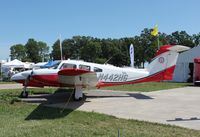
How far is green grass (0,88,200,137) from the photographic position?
777 centimetres

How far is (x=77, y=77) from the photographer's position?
1305 cm

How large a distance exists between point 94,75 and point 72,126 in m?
4.35

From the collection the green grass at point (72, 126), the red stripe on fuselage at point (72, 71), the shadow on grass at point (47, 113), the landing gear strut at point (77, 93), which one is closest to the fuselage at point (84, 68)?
the landing gear strut at point (77, 93)

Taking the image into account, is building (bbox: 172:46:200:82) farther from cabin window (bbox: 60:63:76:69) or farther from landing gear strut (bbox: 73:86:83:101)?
landing gear strut (bbox: 73:86:83:101)

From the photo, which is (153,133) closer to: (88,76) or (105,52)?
(88,76)

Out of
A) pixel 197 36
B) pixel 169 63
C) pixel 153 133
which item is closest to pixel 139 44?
pixel 197 36

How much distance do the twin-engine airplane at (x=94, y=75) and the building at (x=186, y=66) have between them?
17.9 meters

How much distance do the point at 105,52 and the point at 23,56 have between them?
4484cm

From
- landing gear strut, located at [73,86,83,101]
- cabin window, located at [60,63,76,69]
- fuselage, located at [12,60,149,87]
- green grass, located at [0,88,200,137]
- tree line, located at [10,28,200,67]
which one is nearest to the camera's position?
green grass, located at [0,88,200,137]

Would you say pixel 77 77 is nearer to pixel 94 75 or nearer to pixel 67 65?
pixel 94 75

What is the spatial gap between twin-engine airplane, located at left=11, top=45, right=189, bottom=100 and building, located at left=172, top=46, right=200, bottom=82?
17.9m

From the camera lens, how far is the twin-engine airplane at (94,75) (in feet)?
44.7

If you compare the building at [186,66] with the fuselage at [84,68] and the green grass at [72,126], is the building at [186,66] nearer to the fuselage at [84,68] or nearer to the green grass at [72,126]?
the fuselage at [84,68]

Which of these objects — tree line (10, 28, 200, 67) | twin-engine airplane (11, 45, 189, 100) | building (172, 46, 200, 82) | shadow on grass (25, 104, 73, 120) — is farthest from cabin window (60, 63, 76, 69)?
tree line (10, 28, 200, 67)
